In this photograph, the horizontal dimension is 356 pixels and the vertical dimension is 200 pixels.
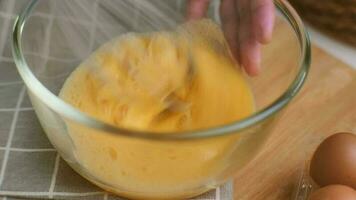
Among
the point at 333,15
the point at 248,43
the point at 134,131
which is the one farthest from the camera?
the point at 333,15

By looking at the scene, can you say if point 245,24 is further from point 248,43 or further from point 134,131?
point 134,131

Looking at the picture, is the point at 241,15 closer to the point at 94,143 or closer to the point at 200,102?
the point at 200,102

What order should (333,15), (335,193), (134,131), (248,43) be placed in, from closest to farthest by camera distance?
(134,131)
(335,193)
(248,43)
(333,15)

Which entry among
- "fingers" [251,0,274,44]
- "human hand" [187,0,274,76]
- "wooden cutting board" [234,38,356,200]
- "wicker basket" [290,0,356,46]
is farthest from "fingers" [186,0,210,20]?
"wicker basket" [290,0,356,46]

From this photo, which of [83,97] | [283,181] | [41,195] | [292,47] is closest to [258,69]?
[292,47]

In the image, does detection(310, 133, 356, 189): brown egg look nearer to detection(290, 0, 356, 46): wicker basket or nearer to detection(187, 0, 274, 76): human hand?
detection(187, 0, 274, 76): human hand

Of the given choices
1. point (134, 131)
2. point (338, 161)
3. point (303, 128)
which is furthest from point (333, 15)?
point (134, 131)

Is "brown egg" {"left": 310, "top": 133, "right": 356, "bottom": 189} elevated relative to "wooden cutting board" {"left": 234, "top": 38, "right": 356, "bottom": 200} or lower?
elevated
